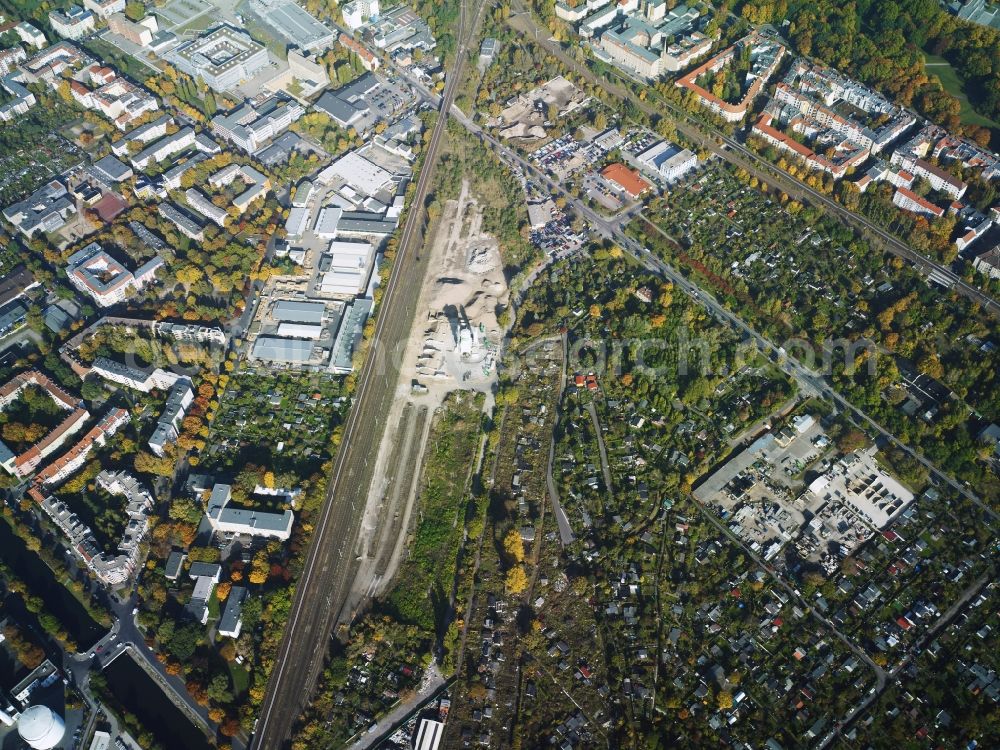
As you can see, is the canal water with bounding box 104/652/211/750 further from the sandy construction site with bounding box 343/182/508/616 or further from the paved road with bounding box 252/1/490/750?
the sandy construction site with bounding box 343/182/508/616

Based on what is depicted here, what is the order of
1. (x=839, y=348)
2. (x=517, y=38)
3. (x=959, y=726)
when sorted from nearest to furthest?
(x=959, y=726) → (x=839, y=348) → (x=517, y=38)

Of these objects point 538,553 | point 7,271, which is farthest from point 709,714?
point 7,271

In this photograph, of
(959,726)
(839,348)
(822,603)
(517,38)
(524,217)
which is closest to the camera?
(959,726)

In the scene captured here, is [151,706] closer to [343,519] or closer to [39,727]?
[39,727]

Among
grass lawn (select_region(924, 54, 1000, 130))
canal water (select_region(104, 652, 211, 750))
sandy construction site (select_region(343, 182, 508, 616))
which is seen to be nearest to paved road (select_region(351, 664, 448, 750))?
sandy construction site (select_region(343, 182, 508, 616))

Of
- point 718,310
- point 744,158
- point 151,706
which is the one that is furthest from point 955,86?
point 151,706

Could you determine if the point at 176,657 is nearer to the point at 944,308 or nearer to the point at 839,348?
the point at 839,348
